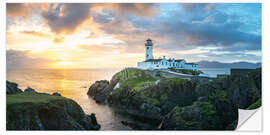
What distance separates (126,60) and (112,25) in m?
2.15

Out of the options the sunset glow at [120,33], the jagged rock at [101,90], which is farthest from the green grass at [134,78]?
the sunset glow at [120,33]

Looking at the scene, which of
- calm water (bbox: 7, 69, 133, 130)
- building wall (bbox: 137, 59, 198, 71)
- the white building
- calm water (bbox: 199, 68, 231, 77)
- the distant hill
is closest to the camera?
the distant hill

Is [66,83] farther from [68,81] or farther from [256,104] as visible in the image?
[256,104]

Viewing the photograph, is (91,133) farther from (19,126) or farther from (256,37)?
(256,37)

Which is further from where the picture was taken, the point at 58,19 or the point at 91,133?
the point at 58,19

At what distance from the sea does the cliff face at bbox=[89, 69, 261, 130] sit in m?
0.94

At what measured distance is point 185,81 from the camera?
422 inches

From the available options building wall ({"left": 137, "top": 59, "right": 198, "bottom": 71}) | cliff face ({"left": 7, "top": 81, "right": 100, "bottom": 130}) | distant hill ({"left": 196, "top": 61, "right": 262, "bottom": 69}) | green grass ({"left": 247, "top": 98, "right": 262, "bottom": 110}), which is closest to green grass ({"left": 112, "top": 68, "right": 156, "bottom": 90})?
building wall ({"left": 137, "top": 59, "right": 198, "bottom": 71})

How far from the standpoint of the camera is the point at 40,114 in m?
7.03

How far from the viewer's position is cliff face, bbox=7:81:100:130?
680 cm

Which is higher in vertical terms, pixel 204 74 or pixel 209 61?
pixel 209 61

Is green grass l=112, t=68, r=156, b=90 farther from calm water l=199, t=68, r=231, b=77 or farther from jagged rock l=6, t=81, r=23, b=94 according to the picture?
jagged rock l=6, t=81, r=23, b=94
